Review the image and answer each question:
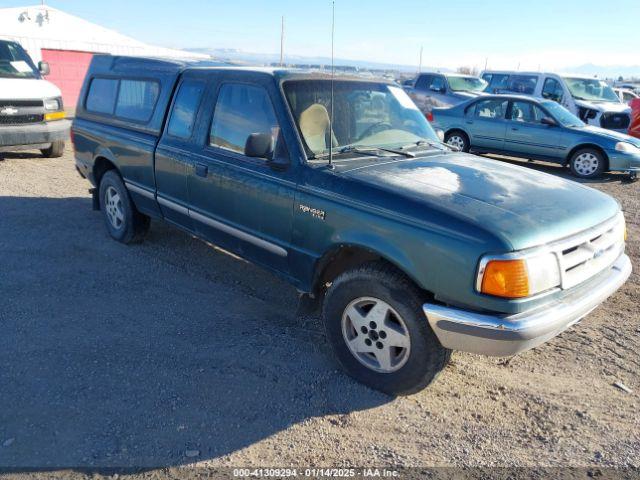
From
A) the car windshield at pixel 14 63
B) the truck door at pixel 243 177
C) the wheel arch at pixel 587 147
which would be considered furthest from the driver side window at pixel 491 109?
the car windshield at pixel 14 63

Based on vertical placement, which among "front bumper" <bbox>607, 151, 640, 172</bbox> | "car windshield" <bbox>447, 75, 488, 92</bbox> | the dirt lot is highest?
"car windshield" <bbox>447, 75, 488, 92</bbox>

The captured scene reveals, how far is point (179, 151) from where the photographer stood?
452 centimetres

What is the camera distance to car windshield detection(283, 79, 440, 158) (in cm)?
371

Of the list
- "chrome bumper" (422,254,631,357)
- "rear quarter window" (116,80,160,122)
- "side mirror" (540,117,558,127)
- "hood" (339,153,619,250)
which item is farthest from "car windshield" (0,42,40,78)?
"side mirror" (540,117,558,127)

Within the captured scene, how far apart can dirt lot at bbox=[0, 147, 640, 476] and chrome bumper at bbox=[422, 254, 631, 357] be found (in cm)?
59

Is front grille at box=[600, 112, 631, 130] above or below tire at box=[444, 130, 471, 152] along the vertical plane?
above

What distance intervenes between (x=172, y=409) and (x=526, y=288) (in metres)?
2.13

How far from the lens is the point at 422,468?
271 centimetres

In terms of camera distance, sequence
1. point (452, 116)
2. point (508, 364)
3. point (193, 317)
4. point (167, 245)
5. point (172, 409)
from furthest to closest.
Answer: point (452, 116)
point (167, 245)
point (193, 317)
point (508, 364)
point (172, 409)

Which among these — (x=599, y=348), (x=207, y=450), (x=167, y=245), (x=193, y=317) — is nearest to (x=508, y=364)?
(x=599, y=348)

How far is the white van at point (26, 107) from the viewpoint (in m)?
9.05

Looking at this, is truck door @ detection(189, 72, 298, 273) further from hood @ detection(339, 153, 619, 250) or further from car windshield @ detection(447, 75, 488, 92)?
car windshield @ detection(447, 75, 488, 92)

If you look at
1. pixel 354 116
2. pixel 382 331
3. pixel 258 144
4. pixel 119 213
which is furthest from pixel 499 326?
pixel 119 213

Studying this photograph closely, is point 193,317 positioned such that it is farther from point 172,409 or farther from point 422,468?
point 422,468
